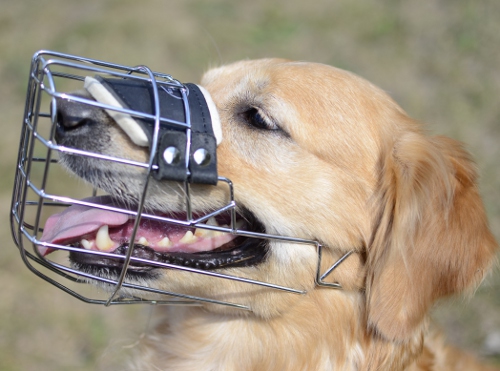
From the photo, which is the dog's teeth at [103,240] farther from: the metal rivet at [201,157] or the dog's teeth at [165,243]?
the metal rivet at [201,157]

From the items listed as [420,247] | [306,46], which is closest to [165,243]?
[420,247]

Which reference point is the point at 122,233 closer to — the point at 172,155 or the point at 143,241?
the point at 143,241

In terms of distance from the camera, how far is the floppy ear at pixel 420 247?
1.90 meters

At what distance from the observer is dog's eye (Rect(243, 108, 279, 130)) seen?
2.02m

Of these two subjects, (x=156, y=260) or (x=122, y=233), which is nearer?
(x=156, y=260)

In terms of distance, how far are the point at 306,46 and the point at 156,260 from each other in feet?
16.2

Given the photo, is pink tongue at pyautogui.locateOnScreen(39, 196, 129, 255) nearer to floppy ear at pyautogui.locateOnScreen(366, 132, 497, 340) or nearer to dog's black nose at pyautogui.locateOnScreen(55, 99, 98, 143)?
dog's black nose at pyautogui.locateOnScreen(55, 99, 98, 143)

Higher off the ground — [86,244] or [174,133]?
[174,133]

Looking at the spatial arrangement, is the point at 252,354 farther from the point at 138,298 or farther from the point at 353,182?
the point at 353,182

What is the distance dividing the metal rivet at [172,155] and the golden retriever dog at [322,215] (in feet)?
0.51

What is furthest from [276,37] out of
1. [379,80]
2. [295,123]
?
[295,123]

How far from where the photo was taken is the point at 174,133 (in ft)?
5.43

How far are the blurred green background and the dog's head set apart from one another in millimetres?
1971

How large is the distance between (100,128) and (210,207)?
48cm
